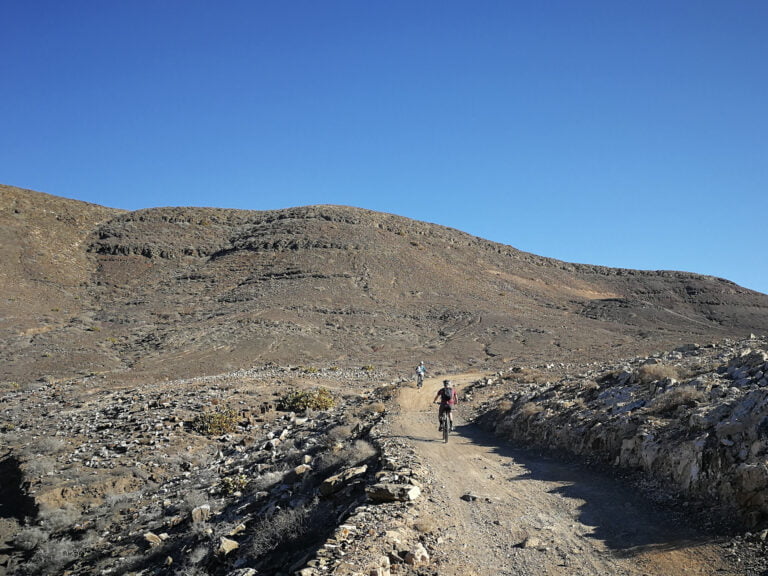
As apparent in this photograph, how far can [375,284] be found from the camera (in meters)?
61.6

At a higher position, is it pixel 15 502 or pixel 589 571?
pixel 589 571

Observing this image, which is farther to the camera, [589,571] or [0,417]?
[0,417]

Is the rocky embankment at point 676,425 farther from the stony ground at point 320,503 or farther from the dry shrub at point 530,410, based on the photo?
the stony ground at point 320,503

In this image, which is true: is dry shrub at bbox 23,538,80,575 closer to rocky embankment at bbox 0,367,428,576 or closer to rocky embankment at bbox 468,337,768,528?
rocky embankment at bbox 0,367,428,576

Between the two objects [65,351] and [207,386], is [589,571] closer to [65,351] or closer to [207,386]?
[207,386]

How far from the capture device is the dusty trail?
6102mm

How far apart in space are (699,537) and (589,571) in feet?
5.25

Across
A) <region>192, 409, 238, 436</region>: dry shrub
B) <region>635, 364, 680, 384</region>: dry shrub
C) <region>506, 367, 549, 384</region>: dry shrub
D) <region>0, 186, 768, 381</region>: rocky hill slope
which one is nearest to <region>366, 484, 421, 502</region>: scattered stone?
<region>635, 364, 680, 384</region>: dry shrub

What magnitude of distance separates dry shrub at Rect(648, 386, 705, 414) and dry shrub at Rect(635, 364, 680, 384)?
5.11 feet

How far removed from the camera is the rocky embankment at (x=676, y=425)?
Result: 22.8ft

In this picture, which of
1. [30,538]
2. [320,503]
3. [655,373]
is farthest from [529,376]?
[30,538]

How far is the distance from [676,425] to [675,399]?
96cm

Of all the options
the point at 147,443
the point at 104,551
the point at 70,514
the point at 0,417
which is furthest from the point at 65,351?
the point at 104,551

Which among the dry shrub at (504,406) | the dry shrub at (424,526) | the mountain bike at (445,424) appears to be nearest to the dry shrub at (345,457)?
the mountain bike at (445,424)
